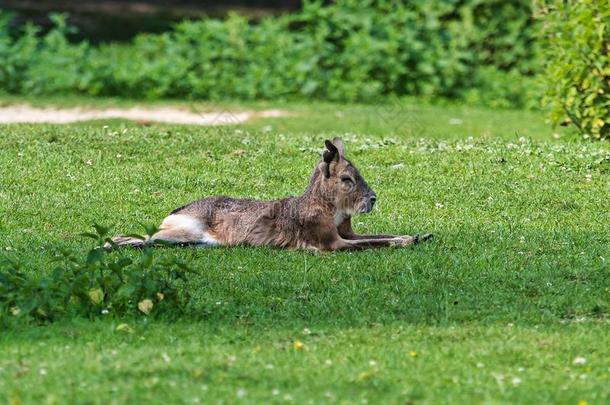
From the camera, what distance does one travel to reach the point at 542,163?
1229 cm

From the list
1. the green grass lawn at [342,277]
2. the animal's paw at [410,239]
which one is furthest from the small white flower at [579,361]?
the animal's paw at [410,239]

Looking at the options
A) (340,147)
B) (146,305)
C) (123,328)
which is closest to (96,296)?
(146,305)

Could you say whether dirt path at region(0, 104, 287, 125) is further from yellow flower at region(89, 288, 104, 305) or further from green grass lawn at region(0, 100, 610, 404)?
yellow flower at region(89, 288, 104, 305)

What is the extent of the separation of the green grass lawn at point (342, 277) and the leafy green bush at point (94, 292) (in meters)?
0.13

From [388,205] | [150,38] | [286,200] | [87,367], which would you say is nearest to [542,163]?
[388,205]

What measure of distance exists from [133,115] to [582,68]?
613cm

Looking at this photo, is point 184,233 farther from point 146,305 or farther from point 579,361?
point 579,361

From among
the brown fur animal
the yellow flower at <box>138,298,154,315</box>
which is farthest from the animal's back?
the yellow flower at <box>138,298,154,315</box>

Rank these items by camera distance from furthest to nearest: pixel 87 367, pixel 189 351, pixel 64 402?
pixel 189 351, pixel 87 367, pixel 64 402

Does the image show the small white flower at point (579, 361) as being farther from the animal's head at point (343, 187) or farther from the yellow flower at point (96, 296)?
the animal's head at point (343, 187)

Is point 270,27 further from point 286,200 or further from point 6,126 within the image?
point 286,200

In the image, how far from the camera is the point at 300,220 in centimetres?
940

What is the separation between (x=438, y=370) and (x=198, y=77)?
12628 mm

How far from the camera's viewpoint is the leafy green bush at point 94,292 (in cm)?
741
